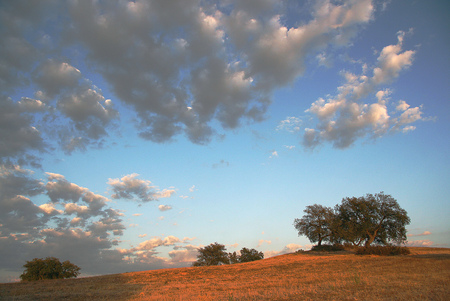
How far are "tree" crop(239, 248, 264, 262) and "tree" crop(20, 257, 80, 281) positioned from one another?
5121 centimetres

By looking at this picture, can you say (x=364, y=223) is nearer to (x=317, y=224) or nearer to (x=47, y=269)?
(x=317, y=224)

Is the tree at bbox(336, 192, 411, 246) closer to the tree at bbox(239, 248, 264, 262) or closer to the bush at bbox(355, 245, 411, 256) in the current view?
the bush at bbox(355, 245, 411, 256)

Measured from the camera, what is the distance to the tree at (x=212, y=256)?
7000 centimetres

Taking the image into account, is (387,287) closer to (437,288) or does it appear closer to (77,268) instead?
(437,288)

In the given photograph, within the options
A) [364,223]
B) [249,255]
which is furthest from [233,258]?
[364,223]

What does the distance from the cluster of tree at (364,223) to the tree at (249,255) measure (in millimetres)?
28355

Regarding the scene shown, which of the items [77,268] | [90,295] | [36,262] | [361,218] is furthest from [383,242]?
[36,262]

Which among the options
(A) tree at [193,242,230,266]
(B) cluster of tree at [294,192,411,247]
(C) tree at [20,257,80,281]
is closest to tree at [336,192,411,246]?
(B) cluster of tree at [294,192,411,247]

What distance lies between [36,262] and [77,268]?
21.6 ft

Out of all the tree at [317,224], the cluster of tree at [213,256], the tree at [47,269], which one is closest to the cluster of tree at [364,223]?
the tree at [317,224]

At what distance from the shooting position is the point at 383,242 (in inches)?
2036

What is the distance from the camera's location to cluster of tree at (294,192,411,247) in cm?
5088

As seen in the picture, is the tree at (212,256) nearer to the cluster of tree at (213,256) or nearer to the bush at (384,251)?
the cluster of tree at (213,256)

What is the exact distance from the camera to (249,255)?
274 feet
